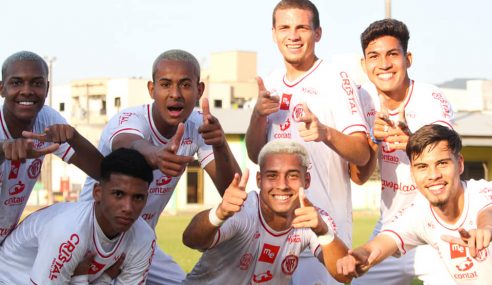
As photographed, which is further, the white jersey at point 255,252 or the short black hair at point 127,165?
the white jersey at point 255,252

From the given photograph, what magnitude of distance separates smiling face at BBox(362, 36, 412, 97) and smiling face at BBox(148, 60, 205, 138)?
1.47 metres

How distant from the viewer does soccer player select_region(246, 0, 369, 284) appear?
701cm

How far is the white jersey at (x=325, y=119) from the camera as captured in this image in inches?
276

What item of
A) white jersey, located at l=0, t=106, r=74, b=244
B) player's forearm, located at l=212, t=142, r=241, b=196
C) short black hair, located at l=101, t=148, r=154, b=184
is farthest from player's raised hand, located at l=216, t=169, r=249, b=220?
white jersey, located at l=0, t=106, r=74, b=244

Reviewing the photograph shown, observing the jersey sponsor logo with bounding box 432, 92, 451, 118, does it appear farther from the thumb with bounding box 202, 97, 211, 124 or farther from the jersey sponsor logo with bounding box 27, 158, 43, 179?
the jersey sponsor logo with bounding box 27, 158, 43, 179

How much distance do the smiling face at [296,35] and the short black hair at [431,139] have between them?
3.84ft

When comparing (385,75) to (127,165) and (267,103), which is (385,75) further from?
(127,165)

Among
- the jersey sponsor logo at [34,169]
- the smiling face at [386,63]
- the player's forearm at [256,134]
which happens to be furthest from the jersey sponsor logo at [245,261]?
the jersey sponsor logo at [34,169]

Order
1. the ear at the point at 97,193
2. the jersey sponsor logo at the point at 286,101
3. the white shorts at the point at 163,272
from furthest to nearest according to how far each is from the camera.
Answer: the white shorts at the point at 163,272 → the jersey sponsor logo at the point at 286,101 → the ear at the point at 97,193

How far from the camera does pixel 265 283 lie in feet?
23.1

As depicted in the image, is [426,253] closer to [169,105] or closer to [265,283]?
[265,283]

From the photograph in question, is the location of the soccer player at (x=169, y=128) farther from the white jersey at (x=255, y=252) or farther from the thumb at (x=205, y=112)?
the white jersey at (x=255, y=252)

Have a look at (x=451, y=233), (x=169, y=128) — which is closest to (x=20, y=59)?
(x=169, y=128)

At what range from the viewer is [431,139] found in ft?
20.7
